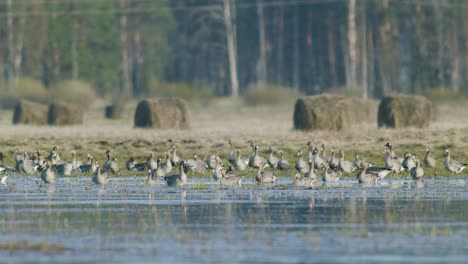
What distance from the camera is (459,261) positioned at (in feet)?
58.5

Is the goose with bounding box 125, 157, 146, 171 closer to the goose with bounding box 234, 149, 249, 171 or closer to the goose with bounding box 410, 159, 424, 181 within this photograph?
the goose with bounding box 234, 149, 249, 171

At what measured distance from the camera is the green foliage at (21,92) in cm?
9126

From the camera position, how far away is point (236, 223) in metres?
22.9

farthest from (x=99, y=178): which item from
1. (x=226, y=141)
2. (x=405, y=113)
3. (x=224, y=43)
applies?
(x=224, y=43)

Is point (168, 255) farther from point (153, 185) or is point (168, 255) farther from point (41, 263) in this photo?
point (153, 185)

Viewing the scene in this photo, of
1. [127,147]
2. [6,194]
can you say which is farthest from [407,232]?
[127,147]

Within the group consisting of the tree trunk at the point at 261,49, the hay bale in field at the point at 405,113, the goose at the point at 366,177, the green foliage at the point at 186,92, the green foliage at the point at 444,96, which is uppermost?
the tree trunk at the point at 261,49

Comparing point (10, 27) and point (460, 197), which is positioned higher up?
point (10, 27)

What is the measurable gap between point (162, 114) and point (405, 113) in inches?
430

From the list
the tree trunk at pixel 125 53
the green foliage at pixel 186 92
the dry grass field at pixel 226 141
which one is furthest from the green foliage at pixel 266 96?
the dry grass field at pixel 226 141

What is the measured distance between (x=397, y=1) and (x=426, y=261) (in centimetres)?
9048

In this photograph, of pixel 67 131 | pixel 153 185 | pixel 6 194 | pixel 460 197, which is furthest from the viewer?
pixel 67 131

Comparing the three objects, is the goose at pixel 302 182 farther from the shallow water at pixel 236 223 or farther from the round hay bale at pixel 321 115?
the round hay bale at pixel 321 115

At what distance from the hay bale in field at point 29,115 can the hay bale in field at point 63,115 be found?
73cm
